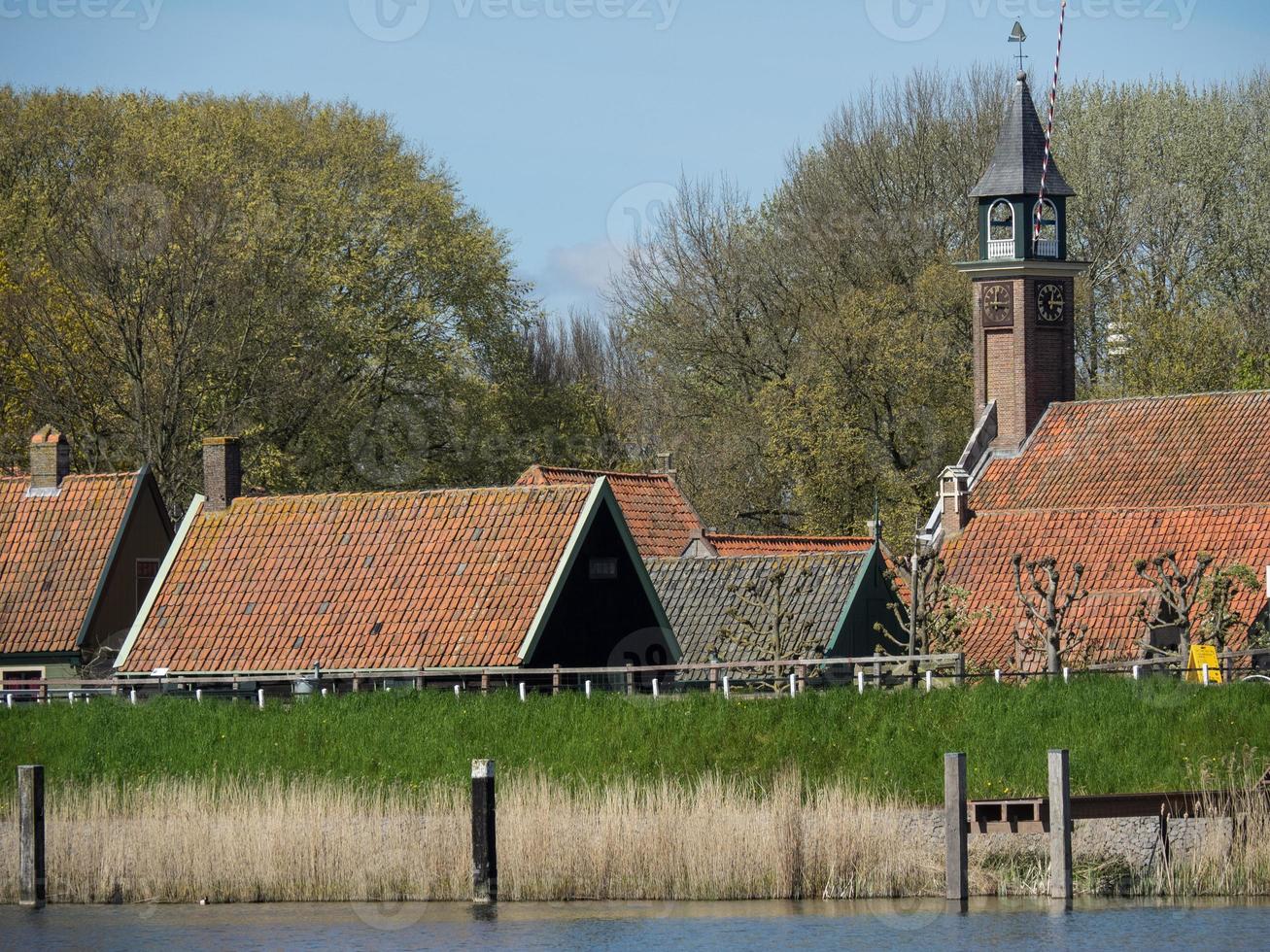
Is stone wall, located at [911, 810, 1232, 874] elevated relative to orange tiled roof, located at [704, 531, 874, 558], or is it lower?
lower

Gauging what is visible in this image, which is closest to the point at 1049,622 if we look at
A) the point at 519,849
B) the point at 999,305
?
the point at 519,849

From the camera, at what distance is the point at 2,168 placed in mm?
59781

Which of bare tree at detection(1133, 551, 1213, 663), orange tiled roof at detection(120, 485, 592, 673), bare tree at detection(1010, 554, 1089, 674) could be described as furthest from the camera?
bare tree at detection(1133, 551, 1213, 663)

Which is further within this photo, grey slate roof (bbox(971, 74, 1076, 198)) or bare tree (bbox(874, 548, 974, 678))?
grey slate roof (bbox(971, 74, 1076, 198))

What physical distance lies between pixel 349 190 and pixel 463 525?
87.8 feet

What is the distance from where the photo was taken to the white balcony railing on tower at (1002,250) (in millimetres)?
58312

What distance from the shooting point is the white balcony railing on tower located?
2296 inches

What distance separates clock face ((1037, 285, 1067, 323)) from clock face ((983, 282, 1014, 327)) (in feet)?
2.46

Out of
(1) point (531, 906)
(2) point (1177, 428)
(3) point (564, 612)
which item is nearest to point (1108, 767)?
(1) point (531, 906)

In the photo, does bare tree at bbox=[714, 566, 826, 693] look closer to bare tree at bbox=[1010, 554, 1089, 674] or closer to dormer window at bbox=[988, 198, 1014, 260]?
bare tree at bbox=[1010, 554, 1089, 674]

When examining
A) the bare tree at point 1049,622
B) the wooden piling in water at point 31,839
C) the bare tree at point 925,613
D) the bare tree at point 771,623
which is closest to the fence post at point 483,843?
the wooden piling in water at point 31,839

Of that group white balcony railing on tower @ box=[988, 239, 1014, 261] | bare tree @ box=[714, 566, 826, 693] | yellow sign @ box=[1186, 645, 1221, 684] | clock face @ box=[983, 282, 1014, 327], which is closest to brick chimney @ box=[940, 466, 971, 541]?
clock face @ box=[983, 282, 1014, 327]

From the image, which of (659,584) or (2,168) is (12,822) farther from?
(2,168)

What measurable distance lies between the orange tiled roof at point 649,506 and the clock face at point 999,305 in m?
12.7
